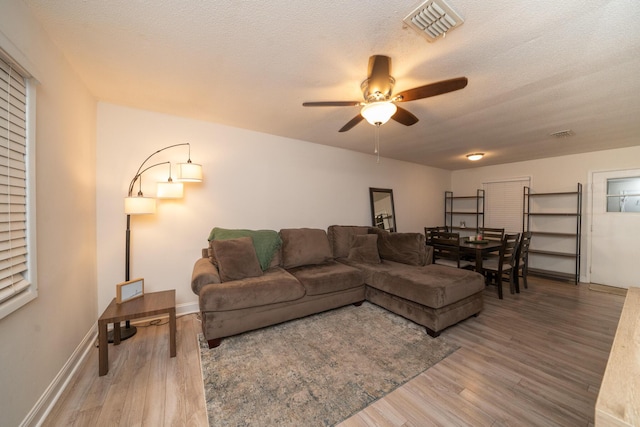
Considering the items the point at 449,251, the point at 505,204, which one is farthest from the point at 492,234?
the point at 449,251

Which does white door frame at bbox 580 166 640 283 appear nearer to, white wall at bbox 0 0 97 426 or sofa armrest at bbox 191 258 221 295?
sofa armrest at bbox 191 258 221 295

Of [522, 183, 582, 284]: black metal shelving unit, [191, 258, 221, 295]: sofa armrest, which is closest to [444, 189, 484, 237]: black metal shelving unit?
[522, 183, 582, 284]: black metal shelving unit

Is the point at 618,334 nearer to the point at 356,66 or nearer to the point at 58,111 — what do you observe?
the point at 356,66

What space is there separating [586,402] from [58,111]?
13.8 feet

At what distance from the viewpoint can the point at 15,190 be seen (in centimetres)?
125

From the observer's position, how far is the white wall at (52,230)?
120cm

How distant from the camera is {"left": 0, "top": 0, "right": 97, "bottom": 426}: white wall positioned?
1.20m

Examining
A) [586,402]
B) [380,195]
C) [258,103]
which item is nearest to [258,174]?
[258,103]

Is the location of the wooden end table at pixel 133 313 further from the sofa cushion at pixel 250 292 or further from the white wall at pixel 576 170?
the white wall at pixel 576 170

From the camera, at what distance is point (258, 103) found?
2441 mm

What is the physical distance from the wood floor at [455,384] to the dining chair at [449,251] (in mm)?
1184

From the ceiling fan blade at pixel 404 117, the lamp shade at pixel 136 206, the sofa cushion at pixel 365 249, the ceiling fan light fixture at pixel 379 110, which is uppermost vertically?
the ceiling fan blade at pixel 404 117

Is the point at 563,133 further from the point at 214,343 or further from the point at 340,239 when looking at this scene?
the point at 214,343

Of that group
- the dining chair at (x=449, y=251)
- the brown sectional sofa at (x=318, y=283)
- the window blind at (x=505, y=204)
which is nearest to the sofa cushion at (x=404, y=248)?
the brown sectional sofa at (x=318, y=283)
